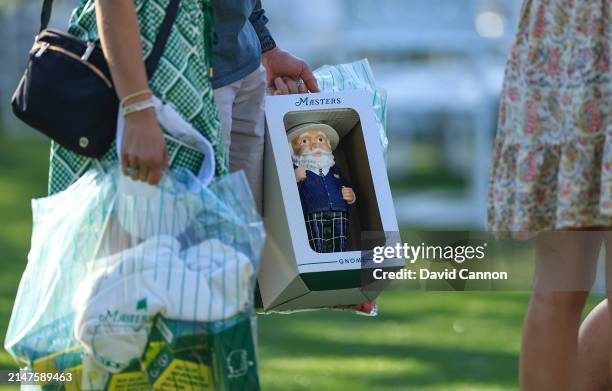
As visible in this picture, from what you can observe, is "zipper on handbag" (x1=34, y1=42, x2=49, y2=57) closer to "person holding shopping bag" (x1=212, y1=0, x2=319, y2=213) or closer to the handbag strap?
the handbag strap

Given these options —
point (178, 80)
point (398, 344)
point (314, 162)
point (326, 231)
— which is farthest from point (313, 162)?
point (398, 344)

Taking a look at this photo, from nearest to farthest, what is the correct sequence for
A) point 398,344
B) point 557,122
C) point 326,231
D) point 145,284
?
point 145,284 < point 557,122 < point 326,231 < point 398,344

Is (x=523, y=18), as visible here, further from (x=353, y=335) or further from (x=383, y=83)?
(x=383, y=83)

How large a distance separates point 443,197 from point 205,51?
5.89m

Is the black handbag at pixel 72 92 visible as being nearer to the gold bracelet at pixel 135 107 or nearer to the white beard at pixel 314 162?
the gold bracelet at pixel 135 107

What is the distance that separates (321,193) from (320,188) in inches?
0.6

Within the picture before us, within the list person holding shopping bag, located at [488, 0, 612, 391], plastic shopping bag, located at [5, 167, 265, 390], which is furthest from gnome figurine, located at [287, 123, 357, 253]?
plastic shopping bag, located at [5, 167, 265, 390]

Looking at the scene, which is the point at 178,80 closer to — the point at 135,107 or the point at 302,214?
the point at 135,107

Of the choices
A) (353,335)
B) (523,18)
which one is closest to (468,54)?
(353,335)

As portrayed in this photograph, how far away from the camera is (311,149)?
3248 mm

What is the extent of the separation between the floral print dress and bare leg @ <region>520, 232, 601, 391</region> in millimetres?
70

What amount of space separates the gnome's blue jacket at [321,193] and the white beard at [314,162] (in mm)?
11

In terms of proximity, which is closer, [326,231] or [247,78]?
[247,78]

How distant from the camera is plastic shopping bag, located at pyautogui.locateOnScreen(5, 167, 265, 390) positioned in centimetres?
236
